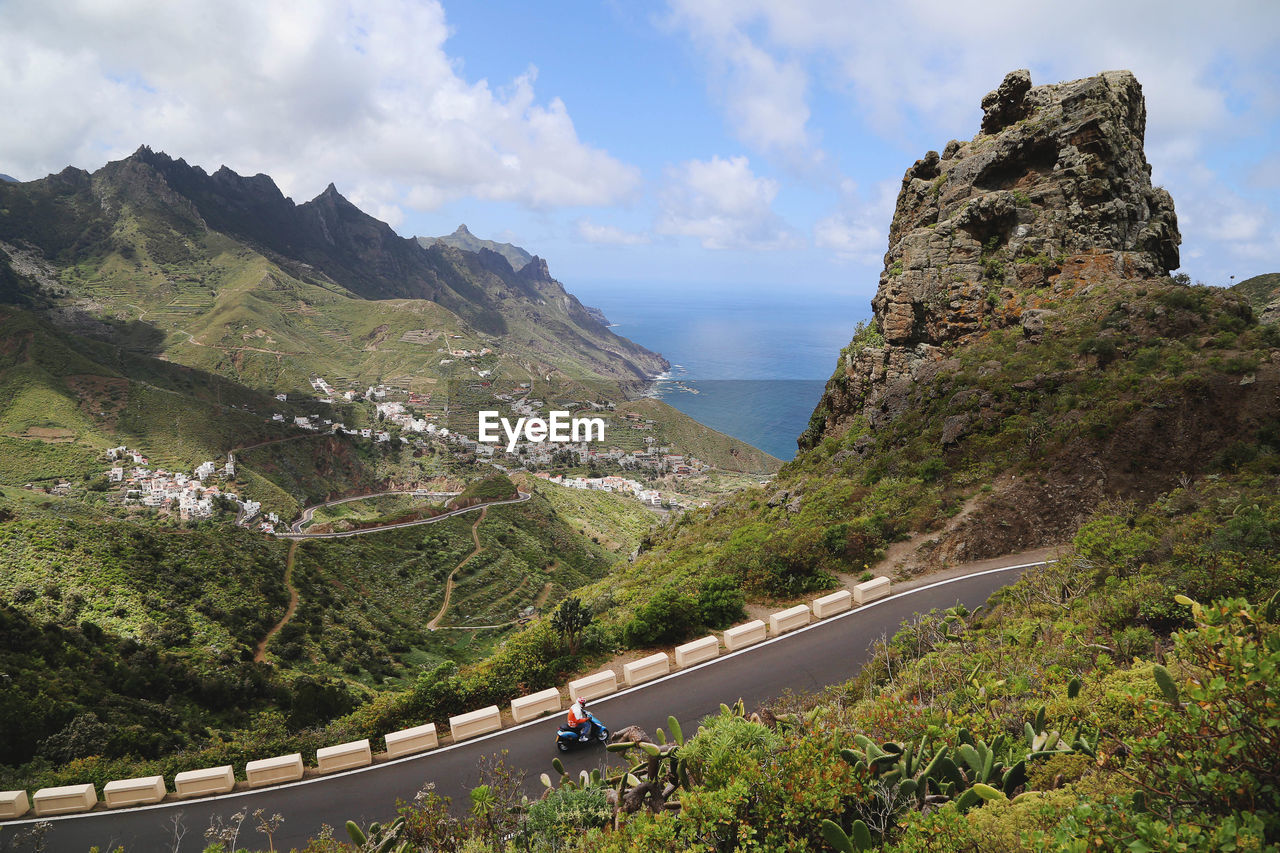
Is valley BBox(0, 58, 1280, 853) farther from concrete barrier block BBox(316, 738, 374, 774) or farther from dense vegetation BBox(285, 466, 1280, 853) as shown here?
concrete barrier block BBox(316, 738, 374, 774)

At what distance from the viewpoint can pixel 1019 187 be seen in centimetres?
2217

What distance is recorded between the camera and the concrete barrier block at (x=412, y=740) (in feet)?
32.0

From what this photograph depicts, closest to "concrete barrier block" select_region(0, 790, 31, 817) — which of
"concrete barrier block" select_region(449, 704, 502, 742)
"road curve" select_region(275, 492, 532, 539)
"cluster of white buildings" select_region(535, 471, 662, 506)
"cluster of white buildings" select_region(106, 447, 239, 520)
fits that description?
"concrete barrier block" select_region(449, 704, 502, 742)

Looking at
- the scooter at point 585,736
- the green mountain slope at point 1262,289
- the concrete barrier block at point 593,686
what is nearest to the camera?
the scooter at point 585,736

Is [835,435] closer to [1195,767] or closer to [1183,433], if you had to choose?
[1183,433]

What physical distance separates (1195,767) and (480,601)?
4853cm

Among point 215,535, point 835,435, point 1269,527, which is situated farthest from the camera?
point 215,535

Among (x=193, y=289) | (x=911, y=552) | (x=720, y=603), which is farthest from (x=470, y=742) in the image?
(x=193, y=289)

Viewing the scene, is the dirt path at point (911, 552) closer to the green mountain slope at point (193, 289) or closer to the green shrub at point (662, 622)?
the green shrub at point (662, 622)

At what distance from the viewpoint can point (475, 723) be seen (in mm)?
10055

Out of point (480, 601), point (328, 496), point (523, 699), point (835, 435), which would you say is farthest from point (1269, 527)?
point (328, 496)

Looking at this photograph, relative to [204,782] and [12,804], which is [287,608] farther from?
[204,782]

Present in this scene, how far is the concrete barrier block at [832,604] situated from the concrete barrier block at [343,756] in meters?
8.98

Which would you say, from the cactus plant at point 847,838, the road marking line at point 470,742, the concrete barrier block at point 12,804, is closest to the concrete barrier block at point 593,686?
the road marking line at point 470,742
